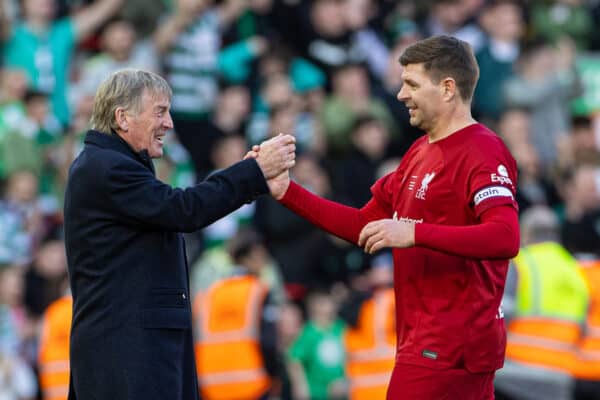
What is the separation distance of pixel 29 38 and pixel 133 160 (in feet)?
22.6

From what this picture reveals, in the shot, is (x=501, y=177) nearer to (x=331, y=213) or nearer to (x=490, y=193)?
(x=490, y=193)

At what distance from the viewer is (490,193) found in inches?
230

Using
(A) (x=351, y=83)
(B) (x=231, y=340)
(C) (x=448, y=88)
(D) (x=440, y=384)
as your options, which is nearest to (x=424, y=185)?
(C) (x=448, y=88)

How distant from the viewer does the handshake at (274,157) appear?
6352 mm


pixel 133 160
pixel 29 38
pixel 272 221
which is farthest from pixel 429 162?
pixel 29 38

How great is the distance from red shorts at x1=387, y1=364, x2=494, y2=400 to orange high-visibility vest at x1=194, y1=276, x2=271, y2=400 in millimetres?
4413

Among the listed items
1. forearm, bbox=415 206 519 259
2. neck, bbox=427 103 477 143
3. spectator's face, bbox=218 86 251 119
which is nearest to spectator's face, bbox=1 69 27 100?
spectator's face, bbox=218 86 251 119

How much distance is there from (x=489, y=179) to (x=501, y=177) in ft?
0.21

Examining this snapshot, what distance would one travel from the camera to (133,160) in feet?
20.0

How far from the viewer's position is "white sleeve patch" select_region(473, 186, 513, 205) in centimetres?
584

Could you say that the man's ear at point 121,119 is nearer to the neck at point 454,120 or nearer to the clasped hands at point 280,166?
the clasped hands at point 280,166

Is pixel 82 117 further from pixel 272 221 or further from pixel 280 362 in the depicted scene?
pixel 280 362

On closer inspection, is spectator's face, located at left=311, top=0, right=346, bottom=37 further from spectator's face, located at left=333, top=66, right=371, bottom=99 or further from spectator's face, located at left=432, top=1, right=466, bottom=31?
spectator's face, located at left=432, top=1, right=466, bottom=31

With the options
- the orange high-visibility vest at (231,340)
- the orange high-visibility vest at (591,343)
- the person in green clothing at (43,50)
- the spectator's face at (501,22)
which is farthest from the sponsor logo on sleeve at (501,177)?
the spectator's face at (501,22)
